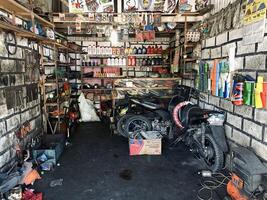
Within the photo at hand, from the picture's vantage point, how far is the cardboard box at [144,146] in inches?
136

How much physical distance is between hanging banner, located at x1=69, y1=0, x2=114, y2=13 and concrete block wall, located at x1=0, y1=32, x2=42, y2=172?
1.14m

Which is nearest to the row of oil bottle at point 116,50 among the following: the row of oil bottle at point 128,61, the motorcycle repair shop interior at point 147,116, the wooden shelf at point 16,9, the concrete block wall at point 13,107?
the row of oil bottle at point 128,61

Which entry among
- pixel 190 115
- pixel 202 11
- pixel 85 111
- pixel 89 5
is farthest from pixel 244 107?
pixel 85 111

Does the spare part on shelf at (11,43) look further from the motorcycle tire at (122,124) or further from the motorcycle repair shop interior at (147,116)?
the motorcycle tire at (122,124)

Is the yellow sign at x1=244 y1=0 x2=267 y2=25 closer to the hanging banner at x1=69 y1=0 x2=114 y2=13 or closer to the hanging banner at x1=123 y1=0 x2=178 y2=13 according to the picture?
the hanging banner at x1=123 y1=0 x2=178 y2=13

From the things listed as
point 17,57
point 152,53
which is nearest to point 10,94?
point 17,57

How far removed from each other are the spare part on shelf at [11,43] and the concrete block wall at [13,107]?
68mm

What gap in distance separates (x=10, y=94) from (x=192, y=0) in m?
3.58

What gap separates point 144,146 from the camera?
3475 millimetres

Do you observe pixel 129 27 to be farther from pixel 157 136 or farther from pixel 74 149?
pixel 74 149

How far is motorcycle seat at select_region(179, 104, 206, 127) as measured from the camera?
3279mm

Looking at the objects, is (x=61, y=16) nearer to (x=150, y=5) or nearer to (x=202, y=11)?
(x=150, y=5)

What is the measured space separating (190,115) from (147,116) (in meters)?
1.07

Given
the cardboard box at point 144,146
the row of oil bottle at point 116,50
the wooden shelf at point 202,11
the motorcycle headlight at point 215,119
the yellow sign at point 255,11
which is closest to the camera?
the yellow sign at point 255,11
